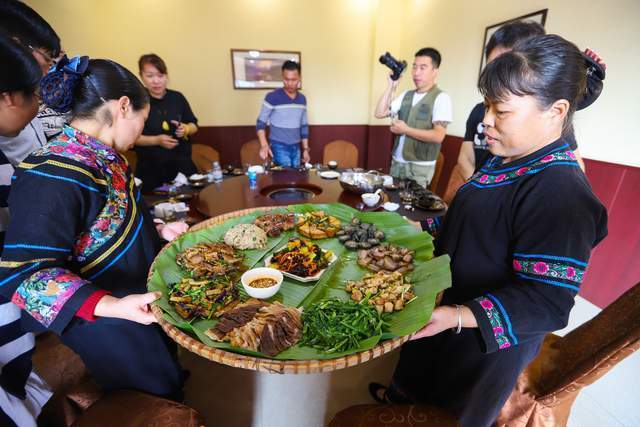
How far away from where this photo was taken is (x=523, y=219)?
110 cm

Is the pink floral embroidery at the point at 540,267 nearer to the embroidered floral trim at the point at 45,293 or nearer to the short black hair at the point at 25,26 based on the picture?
the embroidered floral trim at the point at 45,293

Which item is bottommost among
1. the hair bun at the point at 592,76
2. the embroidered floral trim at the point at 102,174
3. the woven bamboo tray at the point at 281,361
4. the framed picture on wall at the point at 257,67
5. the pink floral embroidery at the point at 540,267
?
the woven bamboo tray at the point at 281,361

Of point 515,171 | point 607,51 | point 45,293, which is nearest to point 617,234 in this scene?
point 607,51

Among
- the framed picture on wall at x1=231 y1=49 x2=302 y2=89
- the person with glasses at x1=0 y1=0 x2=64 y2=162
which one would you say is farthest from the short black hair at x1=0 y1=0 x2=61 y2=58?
the framed picture on wall at x1=231 y1=49 x2=302 y2=89

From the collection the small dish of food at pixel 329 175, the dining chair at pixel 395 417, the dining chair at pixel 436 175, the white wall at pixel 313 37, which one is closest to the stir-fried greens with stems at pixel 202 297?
the dining chair at pixel 395 417

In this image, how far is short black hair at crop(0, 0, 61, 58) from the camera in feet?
5.54

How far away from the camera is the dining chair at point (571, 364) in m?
1.22

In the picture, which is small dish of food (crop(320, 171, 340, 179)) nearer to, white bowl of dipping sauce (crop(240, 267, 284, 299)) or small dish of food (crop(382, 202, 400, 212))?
small dish of food (crop(382, 202, 400, 212))

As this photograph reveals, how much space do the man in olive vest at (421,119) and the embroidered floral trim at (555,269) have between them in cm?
272

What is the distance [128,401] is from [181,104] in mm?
3862

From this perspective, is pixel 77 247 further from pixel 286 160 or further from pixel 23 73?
pixel 286 160

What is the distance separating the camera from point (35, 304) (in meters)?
1.13

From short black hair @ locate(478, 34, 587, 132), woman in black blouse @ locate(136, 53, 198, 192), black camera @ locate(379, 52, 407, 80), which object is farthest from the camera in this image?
woman in black blouse @ locate(136, 53, 198, 192)

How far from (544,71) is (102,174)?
179 centimetres
